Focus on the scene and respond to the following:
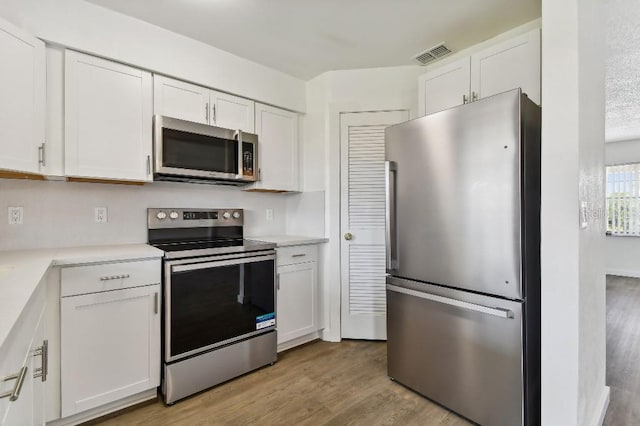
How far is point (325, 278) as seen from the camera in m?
2.95

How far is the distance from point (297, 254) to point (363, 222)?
666 mm

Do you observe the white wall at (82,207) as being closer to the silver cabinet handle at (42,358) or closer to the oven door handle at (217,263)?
the oven door handle at (217,263)

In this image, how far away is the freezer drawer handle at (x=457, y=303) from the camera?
5.19 ft

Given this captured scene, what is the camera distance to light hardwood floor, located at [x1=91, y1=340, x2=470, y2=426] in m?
1.81

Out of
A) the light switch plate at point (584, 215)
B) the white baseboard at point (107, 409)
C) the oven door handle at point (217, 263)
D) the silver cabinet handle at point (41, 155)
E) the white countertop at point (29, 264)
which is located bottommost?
the white baseboard at point (107, 409)

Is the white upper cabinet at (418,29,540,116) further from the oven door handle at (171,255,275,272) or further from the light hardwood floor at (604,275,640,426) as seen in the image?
the light hardwood floor at (604,275,640,426)

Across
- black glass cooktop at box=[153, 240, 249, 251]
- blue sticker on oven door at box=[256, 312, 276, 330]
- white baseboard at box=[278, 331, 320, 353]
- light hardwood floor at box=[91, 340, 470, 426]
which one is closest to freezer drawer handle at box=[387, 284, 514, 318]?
light hardwood floor at box=[91, 340, 470, 426]

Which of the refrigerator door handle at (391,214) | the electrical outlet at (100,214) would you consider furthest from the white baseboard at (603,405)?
the electrical outlet at (100,214)

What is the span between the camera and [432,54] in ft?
8.62

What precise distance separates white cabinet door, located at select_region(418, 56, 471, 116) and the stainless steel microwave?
1386mm

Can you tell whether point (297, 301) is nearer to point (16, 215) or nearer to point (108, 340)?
point (108, 340)

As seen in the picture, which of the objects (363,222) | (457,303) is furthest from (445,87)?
(457,303)

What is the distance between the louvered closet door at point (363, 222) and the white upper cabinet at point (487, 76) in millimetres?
452

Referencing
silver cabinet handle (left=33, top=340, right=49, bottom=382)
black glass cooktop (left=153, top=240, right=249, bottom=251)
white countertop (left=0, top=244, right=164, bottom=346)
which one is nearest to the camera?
white countertop (left=0, top=244, right=164, bottom=346)
